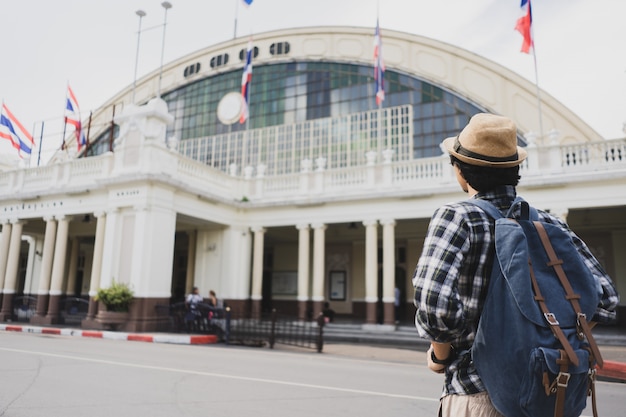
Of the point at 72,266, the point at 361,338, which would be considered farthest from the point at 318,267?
the point at 72,266

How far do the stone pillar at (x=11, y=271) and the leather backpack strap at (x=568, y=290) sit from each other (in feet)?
79.3

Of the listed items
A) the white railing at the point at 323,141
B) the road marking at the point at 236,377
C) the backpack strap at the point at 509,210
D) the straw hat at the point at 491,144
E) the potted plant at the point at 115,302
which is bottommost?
the road marking at the point at 236,377

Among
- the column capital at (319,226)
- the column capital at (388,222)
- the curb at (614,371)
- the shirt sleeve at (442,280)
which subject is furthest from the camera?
the column capital at (319,226)

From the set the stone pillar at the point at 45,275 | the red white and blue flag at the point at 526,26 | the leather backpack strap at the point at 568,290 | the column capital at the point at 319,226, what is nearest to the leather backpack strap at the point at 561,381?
the leather backpack strap at the point at 568,290

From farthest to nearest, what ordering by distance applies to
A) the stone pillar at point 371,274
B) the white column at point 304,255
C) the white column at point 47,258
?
the white column at point 304,255
the white column at point 47,258
the stone pillar at point 371,274

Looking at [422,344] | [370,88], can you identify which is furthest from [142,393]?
[370,88]

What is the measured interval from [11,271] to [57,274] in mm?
3400

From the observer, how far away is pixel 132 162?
59.0 feet

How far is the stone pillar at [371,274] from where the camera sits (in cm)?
1817

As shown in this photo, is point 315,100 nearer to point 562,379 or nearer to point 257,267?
point 257,267

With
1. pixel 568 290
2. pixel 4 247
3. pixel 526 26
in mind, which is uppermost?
pixel 526 26

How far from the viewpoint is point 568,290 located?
1.65 m

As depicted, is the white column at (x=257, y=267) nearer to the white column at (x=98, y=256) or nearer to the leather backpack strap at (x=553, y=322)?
the white column at (x=98, y=256)

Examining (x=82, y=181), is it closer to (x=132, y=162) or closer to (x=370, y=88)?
(x=132, y=162)
